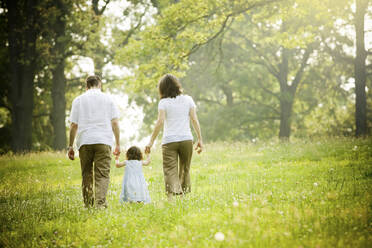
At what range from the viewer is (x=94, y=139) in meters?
5.60

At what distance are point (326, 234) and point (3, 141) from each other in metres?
29.4

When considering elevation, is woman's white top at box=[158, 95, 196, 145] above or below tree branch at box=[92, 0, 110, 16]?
below

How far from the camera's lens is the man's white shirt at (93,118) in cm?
563

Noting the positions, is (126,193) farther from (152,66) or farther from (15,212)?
(152,66)

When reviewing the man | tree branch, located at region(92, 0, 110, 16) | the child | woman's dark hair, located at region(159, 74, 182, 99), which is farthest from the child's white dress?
tree branch, located at region(92, 0, 110, 16)

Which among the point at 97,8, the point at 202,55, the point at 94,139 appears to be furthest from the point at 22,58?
the point at 94,139

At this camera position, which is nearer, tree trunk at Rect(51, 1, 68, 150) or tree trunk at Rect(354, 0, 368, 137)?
tree trunk at Rect(354, 0, 368, 137)

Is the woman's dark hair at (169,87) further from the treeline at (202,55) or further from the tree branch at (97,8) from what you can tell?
the tree branch at (97,8)

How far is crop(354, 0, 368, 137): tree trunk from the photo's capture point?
654 inches

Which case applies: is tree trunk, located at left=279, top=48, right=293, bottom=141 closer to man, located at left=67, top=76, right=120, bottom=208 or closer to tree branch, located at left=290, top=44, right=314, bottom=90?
tree branch, located at left=290, top=44, right=314, bottom=90

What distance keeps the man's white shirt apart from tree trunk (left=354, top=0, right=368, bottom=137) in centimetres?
1429

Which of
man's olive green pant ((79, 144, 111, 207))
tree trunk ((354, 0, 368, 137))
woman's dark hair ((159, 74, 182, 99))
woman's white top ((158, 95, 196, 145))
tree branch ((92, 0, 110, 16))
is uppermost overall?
tree branch ((92, 0, 110, 16))

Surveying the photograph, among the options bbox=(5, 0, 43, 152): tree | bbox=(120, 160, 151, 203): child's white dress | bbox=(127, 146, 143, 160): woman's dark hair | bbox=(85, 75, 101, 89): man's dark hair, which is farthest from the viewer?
bbox=(5, 0, 43, 152): tree

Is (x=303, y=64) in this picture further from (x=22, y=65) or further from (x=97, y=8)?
(x=22, y=65)
